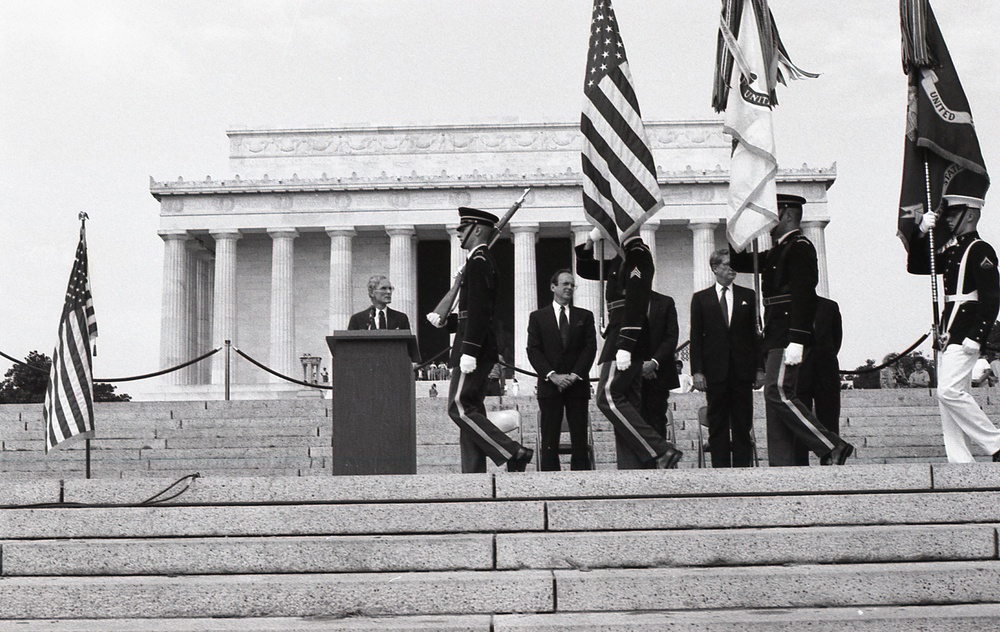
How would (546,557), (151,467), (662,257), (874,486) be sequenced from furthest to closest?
(662,257) → (151,467) → (874,486) → (546,557)

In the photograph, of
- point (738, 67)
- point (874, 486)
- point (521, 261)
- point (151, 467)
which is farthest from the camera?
point (521, 261)

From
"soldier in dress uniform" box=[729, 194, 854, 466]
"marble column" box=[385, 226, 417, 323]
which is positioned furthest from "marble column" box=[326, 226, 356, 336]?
"soldier in dress uniform" box=[729, 194, 854, 466]

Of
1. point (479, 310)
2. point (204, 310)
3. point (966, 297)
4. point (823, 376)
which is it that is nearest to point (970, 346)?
point (966, 297)

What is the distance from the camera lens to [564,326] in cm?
1087

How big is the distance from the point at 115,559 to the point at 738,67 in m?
7.01

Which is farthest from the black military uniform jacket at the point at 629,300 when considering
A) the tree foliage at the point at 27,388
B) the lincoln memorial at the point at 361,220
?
the lincoln memorial at the point at 361,220

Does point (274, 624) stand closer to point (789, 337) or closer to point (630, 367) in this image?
point (630, 367)

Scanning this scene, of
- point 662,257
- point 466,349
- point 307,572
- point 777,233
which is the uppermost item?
point 662,257

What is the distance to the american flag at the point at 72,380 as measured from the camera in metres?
12.5

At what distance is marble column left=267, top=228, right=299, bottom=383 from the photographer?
4169cm

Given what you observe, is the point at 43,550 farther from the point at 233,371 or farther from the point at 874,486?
the point at 233,371

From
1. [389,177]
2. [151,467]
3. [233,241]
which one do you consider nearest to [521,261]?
[389,177]

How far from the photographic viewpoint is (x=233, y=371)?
43.6 m

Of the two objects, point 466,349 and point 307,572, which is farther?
point 466,349
